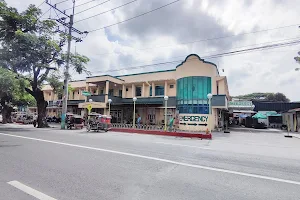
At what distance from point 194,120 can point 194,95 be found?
265 cm

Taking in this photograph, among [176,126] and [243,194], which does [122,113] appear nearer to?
[176,126]

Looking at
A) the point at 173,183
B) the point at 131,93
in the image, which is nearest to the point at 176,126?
the point at 131,93

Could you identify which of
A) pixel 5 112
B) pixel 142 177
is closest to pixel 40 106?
pixel 5 112

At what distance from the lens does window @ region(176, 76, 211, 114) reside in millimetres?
20141

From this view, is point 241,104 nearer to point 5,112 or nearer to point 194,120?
point 194,120

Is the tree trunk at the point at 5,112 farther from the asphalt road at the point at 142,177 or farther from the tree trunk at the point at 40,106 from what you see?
the asphalt road at the point at 142,177

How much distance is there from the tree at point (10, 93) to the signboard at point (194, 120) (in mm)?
16617

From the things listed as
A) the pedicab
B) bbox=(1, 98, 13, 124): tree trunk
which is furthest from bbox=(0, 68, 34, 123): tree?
the pedicab

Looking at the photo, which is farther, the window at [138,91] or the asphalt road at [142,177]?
the window at [138,91]

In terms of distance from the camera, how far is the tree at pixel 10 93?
656 inches

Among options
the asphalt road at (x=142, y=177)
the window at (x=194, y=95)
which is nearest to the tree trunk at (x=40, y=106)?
the window at (x=194, y=95)

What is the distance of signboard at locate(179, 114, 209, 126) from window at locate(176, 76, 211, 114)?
43cm

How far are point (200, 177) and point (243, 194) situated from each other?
1228mm

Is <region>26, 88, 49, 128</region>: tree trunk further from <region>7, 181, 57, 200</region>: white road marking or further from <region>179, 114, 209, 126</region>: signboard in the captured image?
<region>7, 181, 57, 200</region>: white road marking
